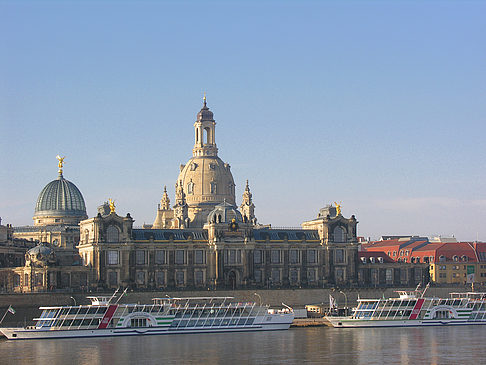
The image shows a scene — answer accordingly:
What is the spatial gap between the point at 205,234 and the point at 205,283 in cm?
936

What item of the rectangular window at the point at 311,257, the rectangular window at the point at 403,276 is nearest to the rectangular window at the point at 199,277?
→ the rectangular window at the point at 311,257

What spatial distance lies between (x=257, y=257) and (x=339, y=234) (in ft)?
52.7

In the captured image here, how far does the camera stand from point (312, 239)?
17950cm

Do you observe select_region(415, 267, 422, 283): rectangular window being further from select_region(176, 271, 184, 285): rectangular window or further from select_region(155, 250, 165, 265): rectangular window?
select_region(155, 250, 165, 265): rectangular window

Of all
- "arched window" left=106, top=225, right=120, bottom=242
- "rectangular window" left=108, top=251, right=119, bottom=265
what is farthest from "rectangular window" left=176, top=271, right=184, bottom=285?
"arched window" left=106, top=225, right=120, bottom=242

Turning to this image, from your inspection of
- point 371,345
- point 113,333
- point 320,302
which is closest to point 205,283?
point 320,302

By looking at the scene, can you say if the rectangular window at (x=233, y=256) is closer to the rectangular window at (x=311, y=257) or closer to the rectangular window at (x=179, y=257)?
the rectangular window at (x=179, y=257)

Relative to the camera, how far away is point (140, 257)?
16775cm

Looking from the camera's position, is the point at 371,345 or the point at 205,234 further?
the point at 205,234

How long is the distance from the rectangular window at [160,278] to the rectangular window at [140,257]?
3.27 m

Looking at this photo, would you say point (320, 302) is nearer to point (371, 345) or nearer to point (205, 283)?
point (205, 283)

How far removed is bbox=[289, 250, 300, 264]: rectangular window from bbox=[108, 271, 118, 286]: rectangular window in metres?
32.3

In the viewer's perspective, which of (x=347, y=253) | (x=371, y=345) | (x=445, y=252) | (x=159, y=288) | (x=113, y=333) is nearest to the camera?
(x=371, y=345)

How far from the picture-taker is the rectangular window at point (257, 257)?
175m
